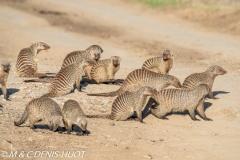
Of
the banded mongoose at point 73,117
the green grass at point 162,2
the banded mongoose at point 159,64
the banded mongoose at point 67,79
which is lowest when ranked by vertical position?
the banded mongoose at point 73,117

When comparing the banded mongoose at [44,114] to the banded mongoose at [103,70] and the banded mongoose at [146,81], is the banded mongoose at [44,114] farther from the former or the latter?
the banded mongoose at [103,70]

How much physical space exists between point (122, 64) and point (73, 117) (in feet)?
20.3

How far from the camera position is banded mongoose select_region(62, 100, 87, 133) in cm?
736

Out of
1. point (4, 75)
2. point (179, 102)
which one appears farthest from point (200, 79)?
point (4, 75)

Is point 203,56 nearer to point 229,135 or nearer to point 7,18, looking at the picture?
point 229,135

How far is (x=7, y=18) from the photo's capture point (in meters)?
20.0

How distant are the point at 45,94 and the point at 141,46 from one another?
690 centimetres

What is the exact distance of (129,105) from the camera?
8750 mm

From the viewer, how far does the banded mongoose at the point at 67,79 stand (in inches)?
→ 380

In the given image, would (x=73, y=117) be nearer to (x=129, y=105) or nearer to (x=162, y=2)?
(x=129, y=105)

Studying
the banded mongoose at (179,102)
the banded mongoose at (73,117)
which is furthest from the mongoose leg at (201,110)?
the banded mongoose at (73,117)

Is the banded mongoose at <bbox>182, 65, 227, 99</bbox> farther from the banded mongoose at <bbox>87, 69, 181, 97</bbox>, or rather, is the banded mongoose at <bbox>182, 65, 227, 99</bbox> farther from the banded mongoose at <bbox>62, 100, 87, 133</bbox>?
the banded mongoose at <bbox>62, 100, 87, 133</bbox>

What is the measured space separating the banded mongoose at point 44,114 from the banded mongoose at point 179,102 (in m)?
1.96

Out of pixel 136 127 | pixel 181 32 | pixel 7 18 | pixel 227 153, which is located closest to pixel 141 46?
pixel 181 32
